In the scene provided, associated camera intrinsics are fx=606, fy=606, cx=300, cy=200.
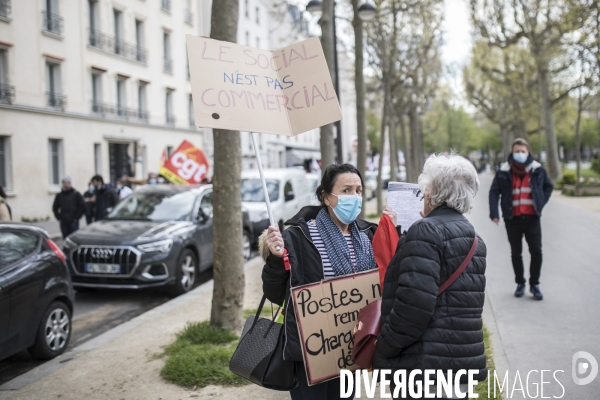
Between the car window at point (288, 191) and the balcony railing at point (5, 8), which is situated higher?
the balcony railing at point (5, 8)

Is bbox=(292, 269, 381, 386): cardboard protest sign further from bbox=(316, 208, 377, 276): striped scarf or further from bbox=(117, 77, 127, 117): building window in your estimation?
bbox=(117, 77, 127, 117): building window

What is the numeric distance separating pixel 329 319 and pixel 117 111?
97.6ft

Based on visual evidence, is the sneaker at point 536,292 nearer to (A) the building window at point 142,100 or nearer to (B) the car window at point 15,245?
(B) the car window at point 15,245

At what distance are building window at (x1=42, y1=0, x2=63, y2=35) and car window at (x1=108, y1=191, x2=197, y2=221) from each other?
1787 cm

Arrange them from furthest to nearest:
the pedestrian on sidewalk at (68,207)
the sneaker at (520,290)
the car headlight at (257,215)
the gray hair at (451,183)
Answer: the pedestrian on sidewalk at (68,207) → the car headlight at (257,215) → the sneaker at (520,290) → the gray hair at (451,183)

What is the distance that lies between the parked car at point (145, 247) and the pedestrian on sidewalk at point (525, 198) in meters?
4.83

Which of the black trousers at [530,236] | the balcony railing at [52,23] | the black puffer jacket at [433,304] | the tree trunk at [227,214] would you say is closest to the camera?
the black puffer jacket at [433,304]

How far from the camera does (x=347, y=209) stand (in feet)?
10.8

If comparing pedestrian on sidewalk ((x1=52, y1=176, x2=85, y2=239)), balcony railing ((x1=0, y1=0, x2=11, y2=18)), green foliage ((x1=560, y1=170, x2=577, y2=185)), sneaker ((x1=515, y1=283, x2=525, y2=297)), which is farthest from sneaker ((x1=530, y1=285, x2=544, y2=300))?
balcony railing ((x1=0, y1=0, x2=11, y2=18))

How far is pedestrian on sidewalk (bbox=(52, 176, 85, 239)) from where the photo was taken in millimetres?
13867

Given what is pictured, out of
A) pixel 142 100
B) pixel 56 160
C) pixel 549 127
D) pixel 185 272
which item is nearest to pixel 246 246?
pixel 185 272

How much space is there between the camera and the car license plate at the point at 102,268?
877 cm

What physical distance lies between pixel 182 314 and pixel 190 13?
3543 centimetres

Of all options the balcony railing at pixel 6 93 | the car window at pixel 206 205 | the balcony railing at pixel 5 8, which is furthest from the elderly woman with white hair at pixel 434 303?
the balcony railing at pixel 5 8
